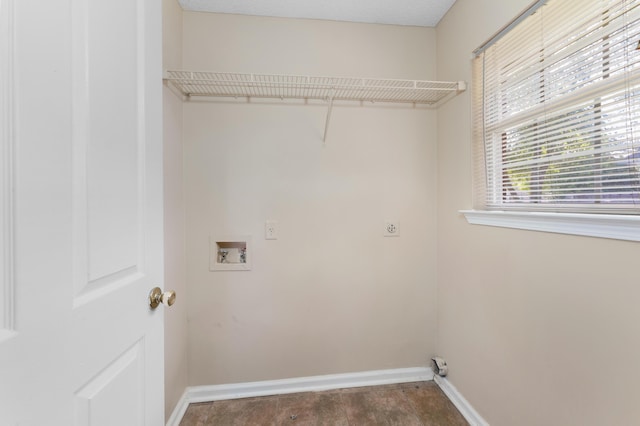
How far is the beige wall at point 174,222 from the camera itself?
4.48ft

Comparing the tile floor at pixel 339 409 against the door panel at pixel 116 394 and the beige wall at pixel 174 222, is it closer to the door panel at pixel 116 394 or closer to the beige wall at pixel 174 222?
the beige wall at pixel 174 222

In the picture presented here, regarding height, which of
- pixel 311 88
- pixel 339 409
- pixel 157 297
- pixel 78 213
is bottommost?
pixel 339 409

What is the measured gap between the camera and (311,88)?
156 cm

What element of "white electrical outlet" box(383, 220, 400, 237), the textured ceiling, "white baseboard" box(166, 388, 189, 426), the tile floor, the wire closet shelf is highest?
the textured ceiling

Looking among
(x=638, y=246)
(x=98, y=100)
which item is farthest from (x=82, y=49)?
(x=638, y=246)

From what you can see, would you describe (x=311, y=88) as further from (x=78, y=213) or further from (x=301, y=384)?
(x=301, y=384)

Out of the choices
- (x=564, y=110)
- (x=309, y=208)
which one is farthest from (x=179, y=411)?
(x=564, y=110)

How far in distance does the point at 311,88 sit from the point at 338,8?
0.53 metres

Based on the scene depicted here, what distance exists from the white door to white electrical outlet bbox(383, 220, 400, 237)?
4.45ft

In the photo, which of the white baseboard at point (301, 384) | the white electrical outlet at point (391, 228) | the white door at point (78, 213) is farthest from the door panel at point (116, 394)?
the white electrical outlet at point (391, 228)

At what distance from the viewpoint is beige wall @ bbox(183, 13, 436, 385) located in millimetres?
1612

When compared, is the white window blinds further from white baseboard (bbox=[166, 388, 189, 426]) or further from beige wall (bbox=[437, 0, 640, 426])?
white baseboard (bbox=[166, 388, 189, 426])

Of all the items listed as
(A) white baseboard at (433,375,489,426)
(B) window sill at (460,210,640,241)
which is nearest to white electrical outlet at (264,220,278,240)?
(B) window sill at (460,210,640,241)

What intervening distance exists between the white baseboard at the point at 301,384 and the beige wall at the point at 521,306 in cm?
29
